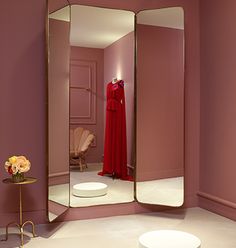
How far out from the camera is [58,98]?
2.66 meters

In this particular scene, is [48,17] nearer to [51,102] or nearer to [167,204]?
[51,102]

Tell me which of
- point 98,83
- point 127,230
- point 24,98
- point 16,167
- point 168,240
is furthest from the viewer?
point 98,83

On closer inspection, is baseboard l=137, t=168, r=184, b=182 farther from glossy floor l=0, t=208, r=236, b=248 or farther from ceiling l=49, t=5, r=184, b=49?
ceiling l=49, t=5, r=184, b=49

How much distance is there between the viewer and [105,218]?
2877mm

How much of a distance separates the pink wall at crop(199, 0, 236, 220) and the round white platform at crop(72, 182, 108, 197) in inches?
37.7

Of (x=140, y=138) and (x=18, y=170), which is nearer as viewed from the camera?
(x=18, y=170)

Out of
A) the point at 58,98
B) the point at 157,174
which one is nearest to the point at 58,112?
the point at 58,98

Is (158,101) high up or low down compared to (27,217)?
up

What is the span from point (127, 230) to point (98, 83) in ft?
4.04

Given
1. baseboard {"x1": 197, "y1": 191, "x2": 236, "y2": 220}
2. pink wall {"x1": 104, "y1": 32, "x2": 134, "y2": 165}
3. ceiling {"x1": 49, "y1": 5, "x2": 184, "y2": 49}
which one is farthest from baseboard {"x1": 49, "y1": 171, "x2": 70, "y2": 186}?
baseboard {"x1": 197, "y1": 191, "x2": 236, "y2": 220}

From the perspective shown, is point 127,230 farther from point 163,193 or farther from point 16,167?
point 16,167

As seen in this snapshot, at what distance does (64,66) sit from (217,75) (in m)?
1.34

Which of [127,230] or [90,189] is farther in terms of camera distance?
[90,189]

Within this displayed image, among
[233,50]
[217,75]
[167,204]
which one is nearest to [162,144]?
[167,204]
